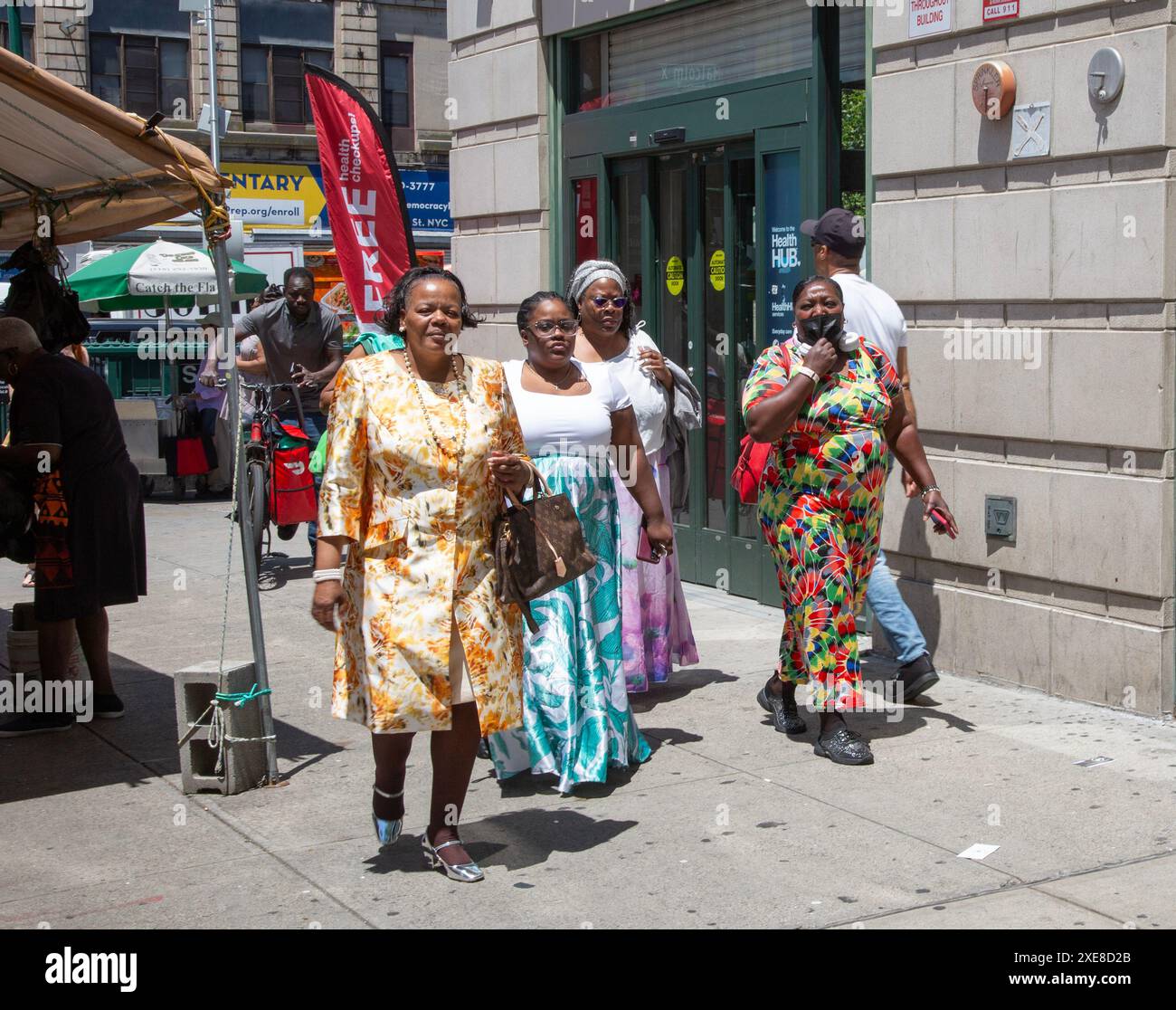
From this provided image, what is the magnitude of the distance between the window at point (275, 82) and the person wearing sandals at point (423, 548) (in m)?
30.7

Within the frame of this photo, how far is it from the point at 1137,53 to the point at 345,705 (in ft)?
13.2

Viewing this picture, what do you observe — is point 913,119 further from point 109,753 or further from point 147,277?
point 147,277

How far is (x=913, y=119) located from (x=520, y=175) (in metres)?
4.06

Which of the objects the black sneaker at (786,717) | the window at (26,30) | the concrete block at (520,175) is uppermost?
the window at (26,30)

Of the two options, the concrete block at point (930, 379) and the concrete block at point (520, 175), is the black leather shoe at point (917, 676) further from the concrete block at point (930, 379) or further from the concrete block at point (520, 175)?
the concrete block at point (520, 175)

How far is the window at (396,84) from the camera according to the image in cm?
3522

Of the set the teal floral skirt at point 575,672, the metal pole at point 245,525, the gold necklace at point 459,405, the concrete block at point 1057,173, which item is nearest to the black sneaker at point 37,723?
the metal pole at point 245,525

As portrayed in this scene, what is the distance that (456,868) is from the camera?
475 cm

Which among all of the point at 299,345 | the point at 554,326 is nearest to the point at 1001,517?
the point at 554,326

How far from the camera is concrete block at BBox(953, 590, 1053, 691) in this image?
6.81m

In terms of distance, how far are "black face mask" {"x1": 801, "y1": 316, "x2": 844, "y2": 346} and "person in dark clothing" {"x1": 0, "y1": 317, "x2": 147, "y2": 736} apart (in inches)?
121

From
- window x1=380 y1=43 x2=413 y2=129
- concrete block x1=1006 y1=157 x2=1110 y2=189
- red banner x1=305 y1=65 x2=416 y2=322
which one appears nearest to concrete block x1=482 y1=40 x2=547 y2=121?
red banner x1=305 y1=65 x2=416 y2=322

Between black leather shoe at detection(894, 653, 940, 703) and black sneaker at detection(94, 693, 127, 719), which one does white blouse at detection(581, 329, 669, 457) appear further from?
black sneaker at detection(94, 693, 127, 719)
